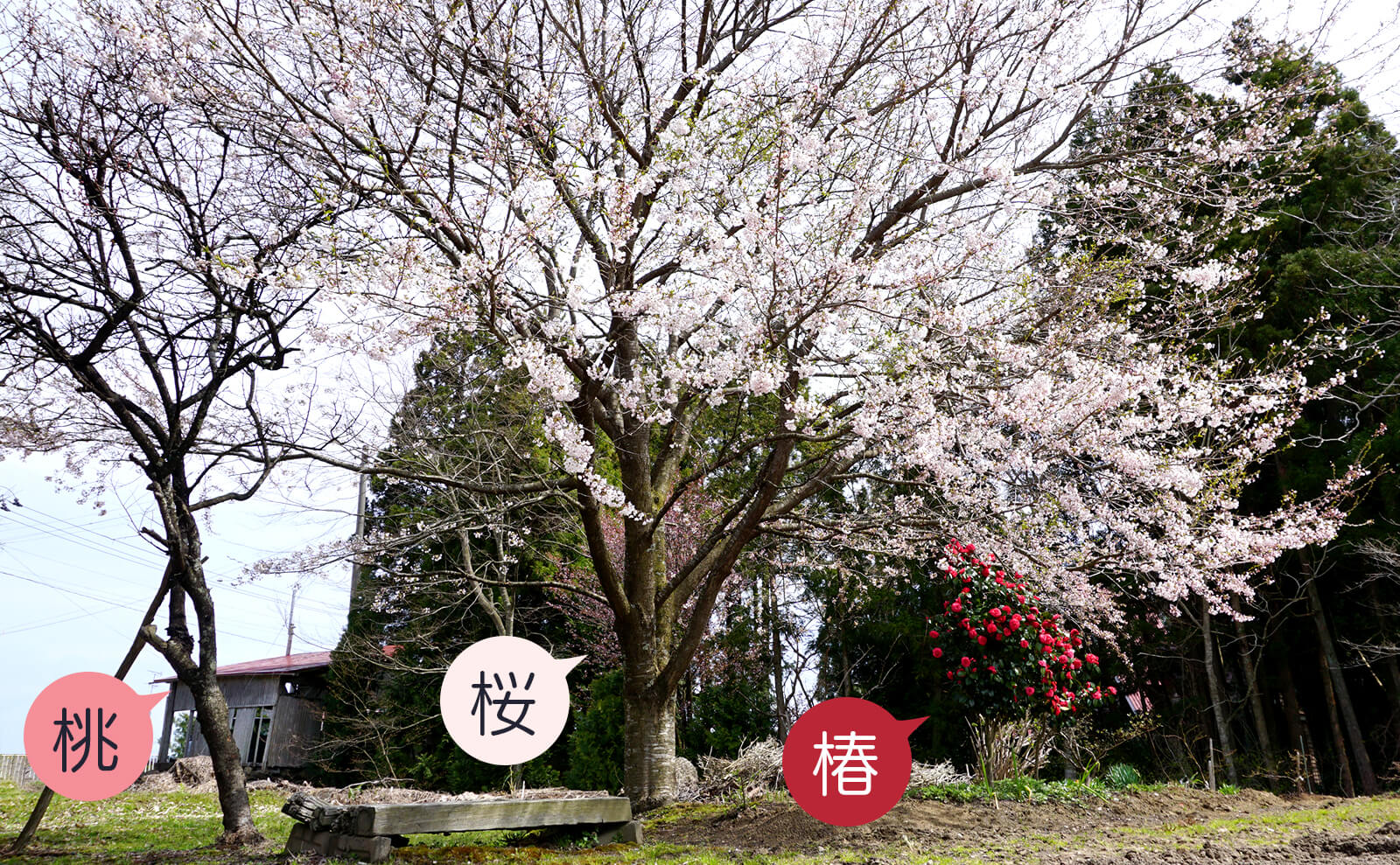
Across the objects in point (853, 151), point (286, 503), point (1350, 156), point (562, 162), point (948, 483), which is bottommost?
point (948, 483)

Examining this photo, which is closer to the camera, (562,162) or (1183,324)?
(562,162)

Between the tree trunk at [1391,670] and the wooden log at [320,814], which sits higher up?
the tree trunk at [1391,670]

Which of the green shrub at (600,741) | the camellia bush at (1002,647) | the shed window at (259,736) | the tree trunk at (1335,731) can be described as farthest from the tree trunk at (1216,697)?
the shed window at (259,736)

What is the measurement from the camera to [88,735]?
546cm

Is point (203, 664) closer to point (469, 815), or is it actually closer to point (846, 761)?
point (469, 815)

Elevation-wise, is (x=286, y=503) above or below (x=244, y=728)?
above

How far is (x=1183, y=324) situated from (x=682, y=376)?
4193 mm

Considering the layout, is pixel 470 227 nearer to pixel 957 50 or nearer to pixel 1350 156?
pixel 957 50

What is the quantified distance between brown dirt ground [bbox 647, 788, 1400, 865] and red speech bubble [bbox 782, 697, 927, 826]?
0.53 ft

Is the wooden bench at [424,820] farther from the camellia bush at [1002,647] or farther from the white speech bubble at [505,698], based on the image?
the camellia bush at [1002,647]

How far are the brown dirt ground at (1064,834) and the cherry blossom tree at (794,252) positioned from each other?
1.47 m

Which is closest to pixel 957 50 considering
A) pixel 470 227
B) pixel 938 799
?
pixel 470 227

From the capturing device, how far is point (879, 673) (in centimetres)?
1277

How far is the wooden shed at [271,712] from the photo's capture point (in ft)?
57.6
